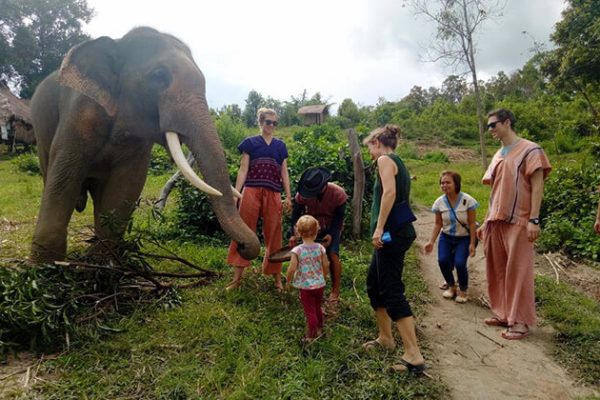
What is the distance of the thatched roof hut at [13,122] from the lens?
17.8 meters

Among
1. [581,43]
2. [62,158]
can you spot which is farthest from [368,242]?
[581,43]

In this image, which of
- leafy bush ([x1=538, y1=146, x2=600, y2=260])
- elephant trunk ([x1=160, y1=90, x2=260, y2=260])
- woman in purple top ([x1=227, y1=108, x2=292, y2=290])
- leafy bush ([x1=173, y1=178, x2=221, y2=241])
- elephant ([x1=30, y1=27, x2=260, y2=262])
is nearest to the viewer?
elephant trunk ([x1=160, y1=90, x2=260, y2=260])

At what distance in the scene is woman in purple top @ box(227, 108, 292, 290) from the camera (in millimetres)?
4316

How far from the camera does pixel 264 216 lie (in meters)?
4.43

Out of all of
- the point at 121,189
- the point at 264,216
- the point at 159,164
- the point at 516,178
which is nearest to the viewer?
the point at 516,178

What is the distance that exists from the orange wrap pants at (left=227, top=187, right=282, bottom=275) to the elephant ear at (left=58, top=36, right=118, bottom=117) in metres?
1.47

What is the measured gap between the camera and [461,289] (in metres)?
4.89

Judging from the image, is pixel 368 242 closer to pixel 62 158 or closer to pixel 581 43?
pixel 62 158

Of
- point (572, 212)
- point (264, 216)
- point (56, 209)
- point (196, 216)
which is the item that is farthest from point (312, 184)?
point (572, 212)

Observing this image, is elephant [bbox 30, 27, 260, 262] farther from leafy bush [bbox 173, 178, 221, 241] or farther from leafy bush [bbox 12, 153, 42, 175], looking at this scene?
leafy bush [bbox 12, 153, 42, 175]

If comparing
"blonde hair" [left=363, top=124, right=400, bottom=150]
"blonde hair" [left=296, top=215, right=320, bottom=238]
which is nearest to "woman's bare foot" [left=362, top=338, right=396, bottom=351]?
"blonde hair" [left=296, top=215, right=320, bottom=238]

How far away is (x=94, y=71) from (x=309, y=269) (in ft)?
8.43

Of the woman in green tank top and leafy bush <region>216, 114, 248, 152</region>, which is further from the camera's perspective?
leafy bush <region>216, 114, 248, 152</region>

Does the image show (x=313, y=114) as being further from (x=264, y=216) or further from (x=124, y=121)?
(x=124, y=121)
